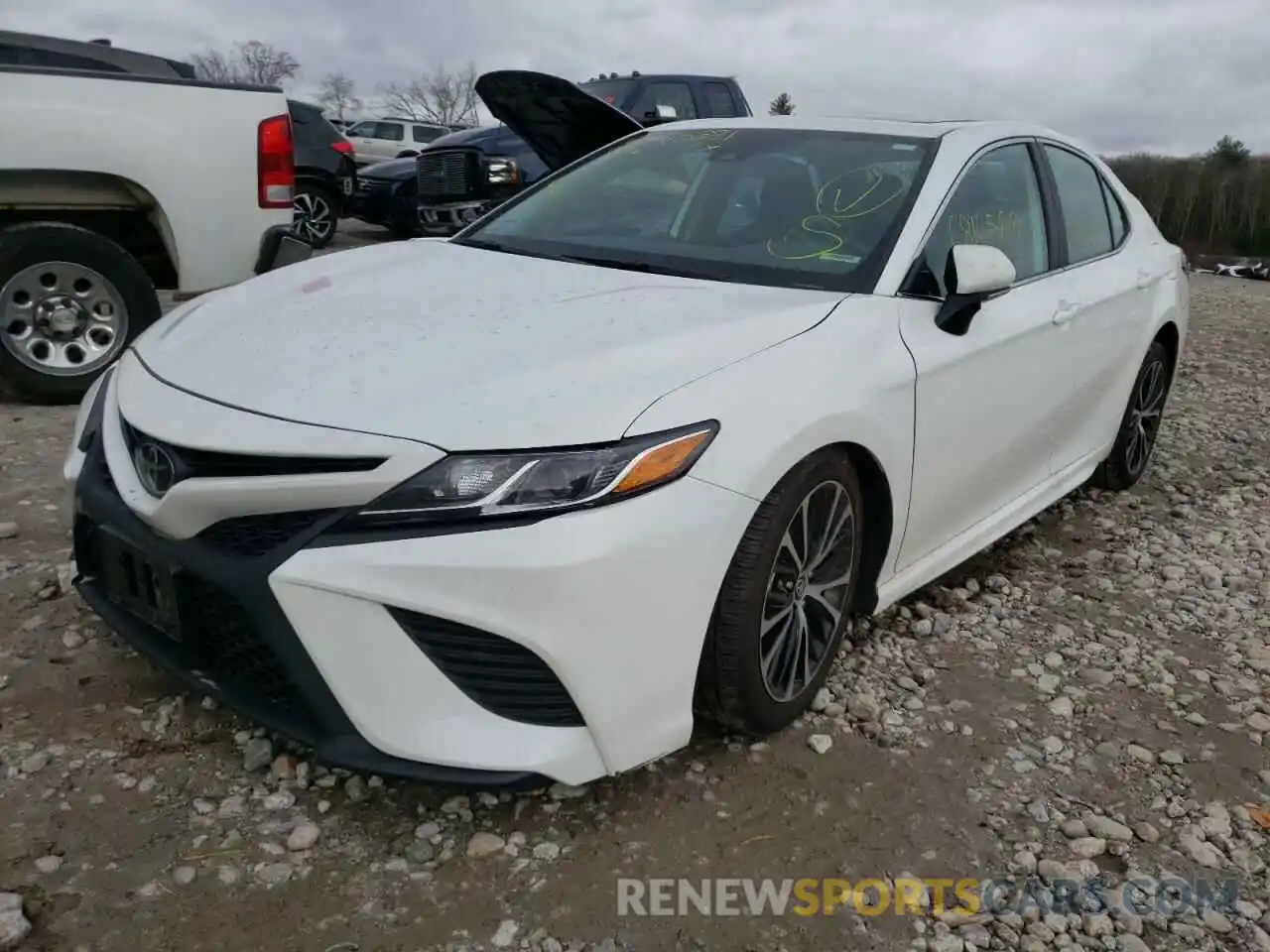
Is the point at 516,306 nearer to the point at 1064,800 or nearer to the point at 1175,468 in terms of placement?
the point at 1064,800

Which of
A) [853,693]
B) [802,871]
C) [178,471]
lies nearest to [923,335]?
[853,693]

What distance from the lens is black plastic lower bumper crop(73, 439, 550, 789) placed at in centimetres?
199

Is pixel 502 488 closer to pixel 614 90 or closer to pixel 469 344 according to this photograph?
pixel 469 344

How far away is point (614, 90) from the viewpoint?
9.95 meters

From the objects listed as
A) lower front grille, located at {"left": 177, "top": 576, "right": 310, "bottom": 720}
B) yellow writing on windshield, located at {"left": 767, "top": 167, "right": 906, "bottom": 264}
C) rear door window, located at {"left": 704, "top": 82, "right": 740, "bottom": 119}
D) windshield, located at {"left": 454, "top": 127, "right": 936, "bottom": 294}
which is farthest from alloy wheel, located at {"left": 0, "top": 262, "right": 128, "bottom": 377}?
rear door window, located at {"left": 704, "top": 82, "right": 740, "bottom": 119}

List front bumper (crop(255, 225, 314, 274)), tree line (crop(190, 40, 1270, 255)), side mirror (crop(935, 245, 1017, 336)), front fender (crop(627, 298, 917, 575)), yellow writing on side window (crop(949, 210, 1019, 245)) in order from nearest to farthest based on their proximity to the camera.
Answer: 1. front fender (crop(627, 298, 917, 575))
2. side mirror (crop(935, 245, 1017, 336))
3. yellow writing on side window (crop(949, 210, 1019, 245))
4. front bumper (crop(255, 225, 314, 274))
5. tree line (crop(190, 40, 1270, 255))

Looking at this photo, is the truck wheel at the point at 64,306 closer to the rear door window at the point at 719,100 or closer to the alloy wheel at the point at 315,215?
the alloy wheel at the point at 315,215

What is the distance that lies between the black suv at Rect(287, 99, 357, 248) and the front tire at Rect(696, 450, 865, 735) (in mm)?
8979

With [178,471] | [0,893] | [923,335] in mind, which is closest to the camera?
[0,893]

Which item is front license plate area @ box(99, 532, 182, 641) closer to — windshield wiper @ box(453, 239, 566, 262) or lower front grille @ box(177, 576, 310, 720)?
lower front grille @ box(177, 576, 310, 720)

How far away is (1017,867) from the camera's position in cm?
222

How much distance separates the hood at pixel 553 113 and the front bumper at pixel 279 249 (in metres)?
1.19

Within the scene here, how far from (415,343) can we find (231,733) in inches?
39.7

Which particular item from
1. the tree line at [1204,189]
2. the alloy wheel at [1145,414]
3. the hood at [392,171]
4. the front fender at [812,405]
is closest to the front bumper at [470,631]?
the front fender at [812,405]
